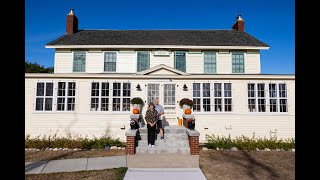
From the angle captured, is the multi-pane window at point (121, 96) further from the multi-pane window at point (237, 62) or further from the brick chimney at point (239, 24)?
the brick chimney at point (239, 24)

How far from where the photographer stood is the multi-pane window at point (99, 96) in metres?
13.3

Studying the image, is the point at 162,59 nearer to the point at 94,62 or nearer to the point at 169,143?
the point at 94,62

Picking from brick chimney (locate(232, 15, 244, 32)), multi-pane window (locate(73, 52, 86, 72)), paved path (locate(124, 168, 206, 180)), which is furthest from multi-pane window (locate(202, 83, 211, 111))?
brick chimney (locate(232, 15, 244, 32))

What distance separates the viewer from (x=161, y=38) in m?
18.4

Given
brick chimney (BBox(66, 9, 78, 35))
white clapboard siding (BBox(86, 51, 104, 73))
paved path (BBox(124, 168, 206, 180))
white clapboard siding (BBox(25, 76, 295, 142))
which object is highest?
brick chimney (BBox(66, 9, 78, 35))

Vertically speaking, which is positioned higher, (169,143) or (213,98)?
(213,98)

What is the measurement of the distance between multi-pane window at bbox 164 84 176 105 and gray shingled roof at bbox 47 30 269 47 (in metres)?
5.12

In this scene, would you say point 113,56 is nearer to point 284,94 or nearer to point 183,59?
point 183,59

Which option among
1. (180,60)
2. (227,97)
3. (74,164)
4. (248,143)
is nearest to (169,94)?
(227,97)

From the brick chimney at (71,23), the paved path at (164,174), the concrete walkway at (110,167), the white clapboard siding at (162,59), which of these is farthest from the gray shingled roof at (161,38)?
the paved path at (164,174)

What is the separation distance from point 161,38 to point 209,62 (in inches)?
176

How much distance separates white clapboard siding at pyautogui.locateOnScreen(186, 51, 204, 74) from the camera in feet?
56.1

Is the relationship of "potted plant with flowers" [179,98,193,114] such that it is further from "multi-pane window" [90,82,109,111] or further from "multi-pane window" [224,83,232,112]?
"multi-pane window" [90,82,109,111]

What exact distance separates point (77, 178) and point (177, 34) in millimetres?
15280
